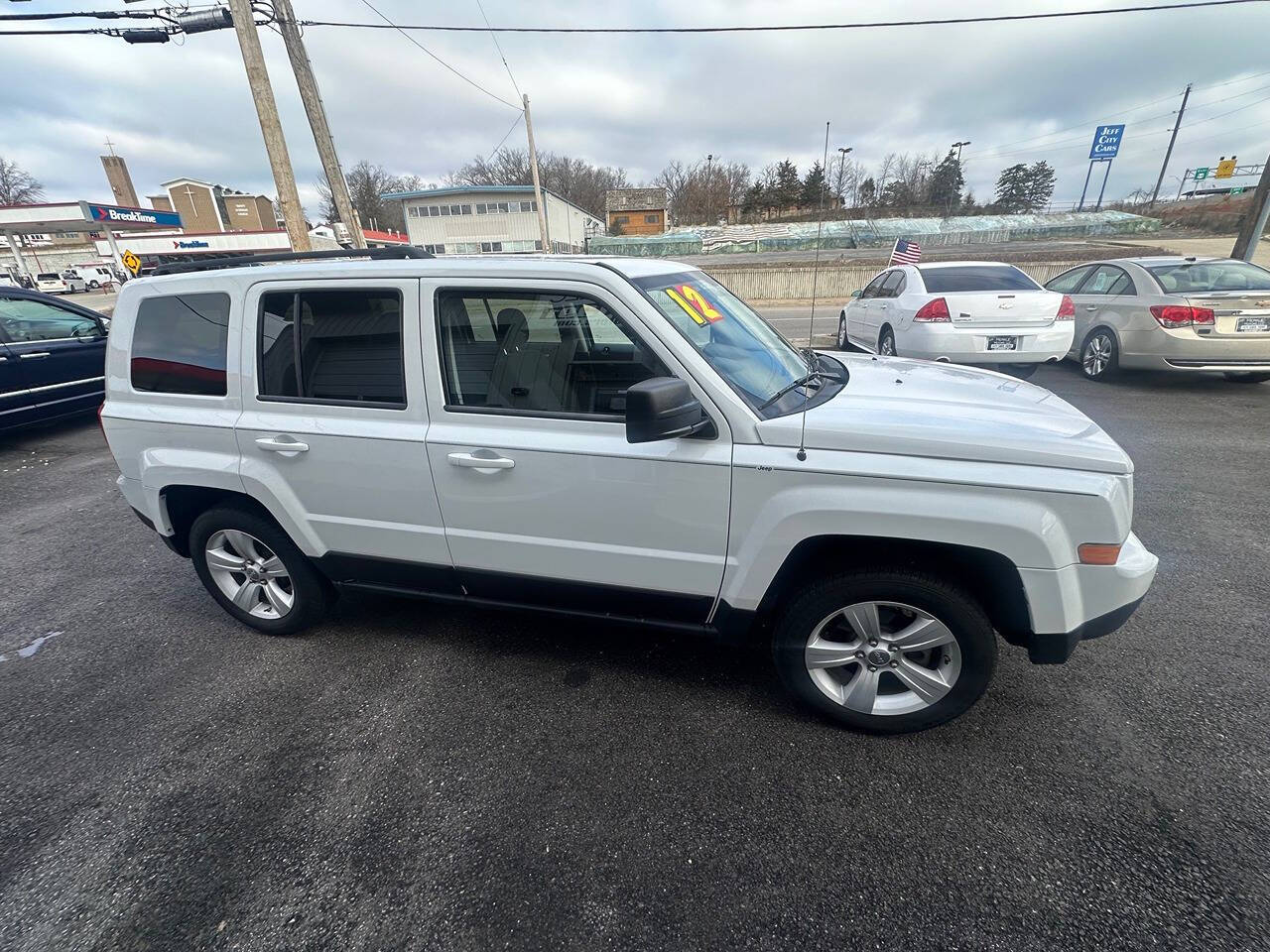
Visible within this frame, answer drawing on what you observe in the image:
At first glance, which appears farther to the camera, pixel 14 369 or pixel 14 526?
pixel 14 369

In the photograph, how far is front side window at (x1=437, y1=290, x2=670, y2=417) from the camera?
2373 mm

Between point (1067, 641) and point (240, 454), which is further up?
point (240, 454)

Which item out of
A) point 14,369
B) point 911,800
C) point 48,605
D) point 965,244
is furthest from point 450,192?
point 911,800

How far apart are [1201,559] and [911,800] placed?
2872 millimetres

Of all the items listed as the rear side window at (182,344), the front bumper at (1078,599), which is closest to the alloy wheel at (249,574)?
the rear side window at (182,344)

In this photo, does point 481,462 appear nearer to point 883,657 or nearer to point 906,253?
point 883,657

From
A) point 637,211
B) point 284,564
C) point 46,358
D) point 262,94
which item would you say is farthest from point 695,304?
point 637,211

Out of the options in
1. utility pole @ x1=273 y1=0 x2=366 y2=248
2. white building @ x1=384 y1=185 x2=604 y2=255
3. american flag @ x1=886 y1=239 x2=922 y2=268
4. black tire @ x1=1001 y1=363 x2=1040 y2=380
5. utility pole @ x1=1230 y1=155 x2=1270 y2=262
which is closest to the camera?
black tire @ x1=1001 y1=363 x2=1040 y2=380

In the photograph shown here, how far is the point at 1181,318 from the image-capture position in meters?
6.77

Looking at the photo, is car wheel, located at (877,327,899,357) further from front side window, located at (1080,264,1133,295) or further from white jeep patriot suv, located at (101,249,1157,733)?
white jeep patriot suv, located at (101,249,1157,733)

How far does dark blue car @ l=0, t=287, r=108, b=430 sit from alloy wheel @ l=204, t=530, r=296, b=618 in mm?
5724

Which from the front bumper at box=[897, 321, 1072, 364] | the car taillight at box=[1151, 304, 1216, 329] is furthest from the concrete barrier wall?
the front bumper at box=[897, 321, 1072, 364]

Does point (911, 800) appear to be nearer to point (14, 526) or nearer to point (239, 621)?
point (239, 621)

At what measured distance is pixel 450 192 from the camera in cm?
4284
